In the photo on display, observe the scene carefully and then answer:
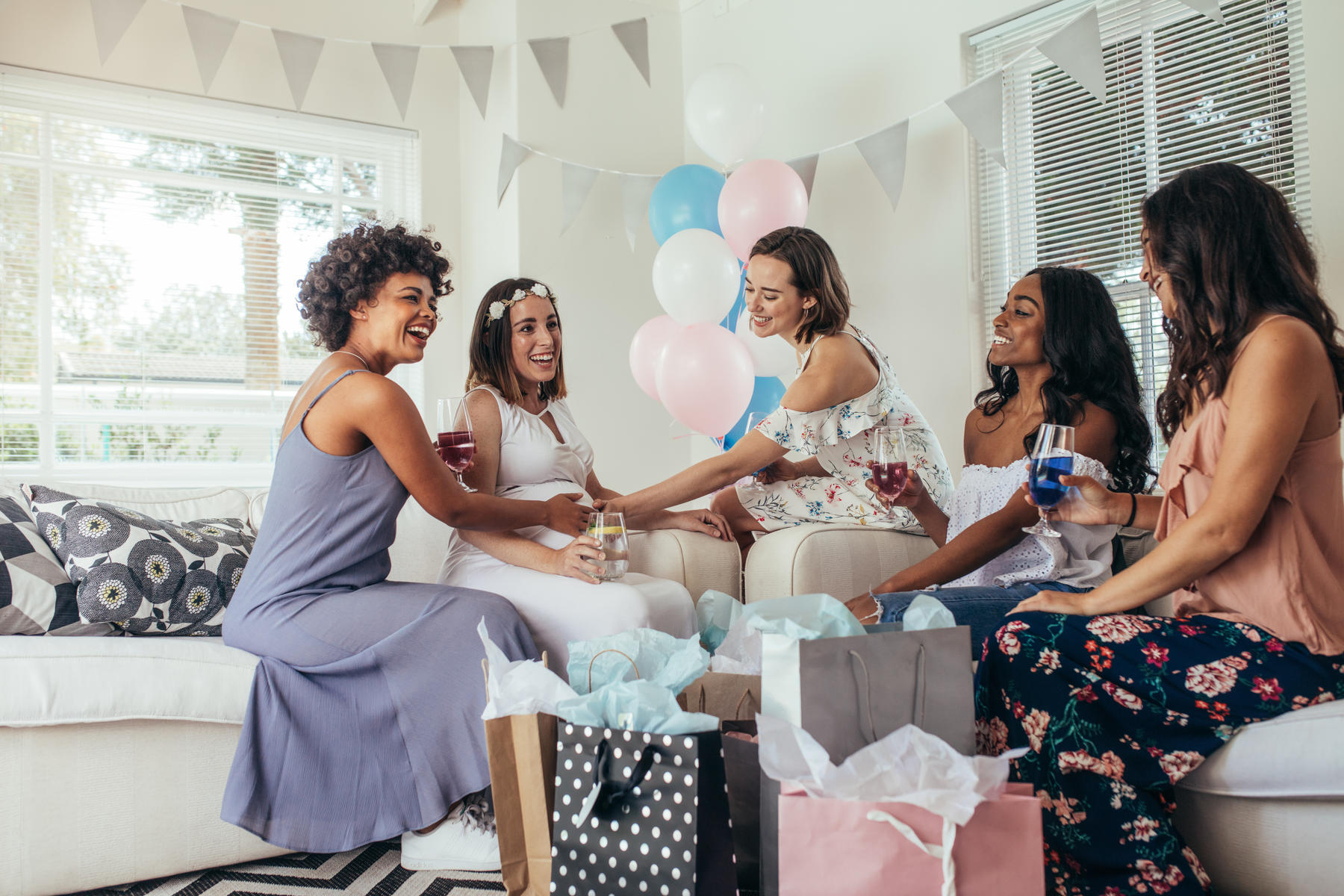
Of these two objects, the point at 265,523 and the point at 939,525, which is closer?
the point at 265,523

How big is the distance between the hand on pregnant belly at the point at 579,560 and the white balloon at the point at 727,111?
2214 mm

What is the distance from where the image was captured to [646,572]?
2.42m

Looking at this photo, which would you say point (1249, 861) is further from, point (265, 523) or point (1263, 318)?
point (265, 523)

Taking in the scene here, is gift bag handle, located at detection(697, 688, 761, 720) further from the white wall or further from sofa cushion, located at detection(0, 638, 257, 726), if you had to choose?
the white wall

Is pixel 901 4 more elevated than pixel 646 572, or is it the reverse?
pixel 901 4

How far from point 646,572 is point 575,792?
3.58 ft

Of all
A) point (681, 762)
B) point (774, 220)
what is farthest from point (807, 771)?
point (774, 220)

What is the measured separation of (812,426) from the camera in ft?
7.64

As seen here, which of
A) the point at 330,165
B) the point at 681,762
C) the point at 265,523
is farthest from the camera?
the point at 330,165

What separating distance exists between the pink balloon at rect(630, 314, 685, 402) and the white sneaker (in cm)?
209

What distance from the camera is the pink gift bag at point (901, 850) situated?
3.68 feet

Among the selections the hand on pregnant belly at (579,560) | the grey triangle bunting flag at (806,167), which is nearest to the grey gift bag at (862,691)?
the hand on pregnant belly at (579,560)

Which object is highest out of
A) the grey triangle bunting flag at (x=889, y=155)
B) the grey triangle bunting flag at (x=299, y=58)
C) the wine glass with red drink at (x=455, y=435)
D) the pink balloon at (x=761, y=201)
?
the grey triangle bunting flag at (x=299, y=58)

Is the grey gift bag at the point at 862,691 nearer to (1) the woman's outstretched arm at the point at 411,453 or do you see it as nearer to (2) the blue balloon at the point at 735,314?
(1) the woman's outstretched arm at the point at 411,453
